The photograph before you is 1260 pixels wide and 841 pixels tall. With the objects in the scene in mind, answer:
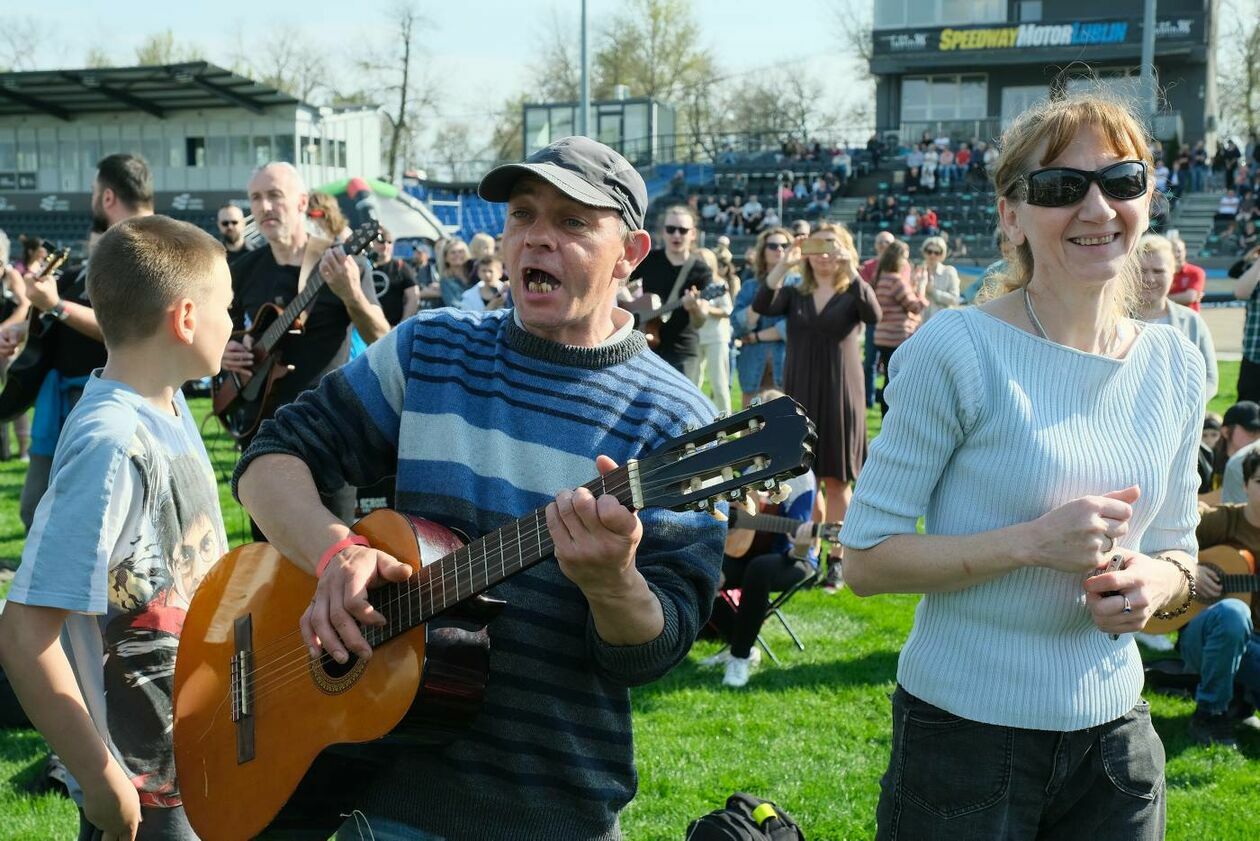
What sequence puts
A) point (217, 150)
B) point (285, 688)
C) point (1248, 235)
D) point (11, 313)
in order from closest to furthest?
point (285, 688), point (11, 313), point (1248, 235), point (217, 150)

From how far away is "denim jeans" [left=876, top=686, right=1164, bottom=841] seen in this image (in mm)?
2242

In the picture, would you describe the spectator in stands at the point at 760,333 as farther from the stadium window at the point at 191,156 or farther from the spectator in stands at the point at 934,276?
the stadium window at the point at 191,156

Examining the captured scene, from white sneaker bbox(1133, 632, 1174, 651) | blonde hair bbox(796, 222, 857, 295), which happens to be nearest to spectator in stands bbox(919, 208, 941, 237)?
blonde hair bbox(796, 222, 857, 295)

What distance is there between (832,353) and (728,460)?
254 inches

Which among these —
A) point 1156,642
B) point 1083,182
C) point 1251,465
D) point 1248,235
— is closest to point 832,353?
point 1156,642

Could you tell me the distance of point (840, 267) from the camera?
8.40 m

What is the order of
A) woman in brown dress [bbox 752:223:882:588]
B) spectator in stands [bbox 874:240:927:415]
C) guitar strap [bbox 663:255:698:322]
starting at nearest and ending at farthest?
woman in brown dress [bbox 752:223:882:588]
guitar strap [bbox 663:255:698:322]
spectator in stands [bbox 874:240:927:415]

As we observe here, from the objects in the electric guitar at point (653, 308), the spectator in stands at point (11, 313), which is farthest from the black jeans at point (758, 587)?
the spectator in stands at point (11, 313)

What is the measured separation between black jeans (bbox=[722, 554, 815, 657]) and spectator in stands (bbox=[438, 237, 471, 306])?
818 centimetres

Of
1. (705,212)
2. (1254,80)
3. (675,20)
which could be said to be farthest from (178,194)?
(1254,80)

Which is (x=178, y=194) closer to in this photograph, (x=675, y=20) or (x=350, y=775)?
(x=675, y=20)

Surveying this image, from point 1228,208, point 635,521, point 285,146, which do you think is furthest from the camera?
point 285,146

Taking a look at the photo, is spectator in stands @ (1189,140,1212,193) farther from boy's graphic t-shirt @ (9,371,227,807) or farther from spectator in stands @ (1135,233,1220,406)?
boy's graphic t-shirt @ (9,371,227,807)

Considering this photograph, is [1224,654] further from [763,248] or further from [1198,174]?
[1198,174]
